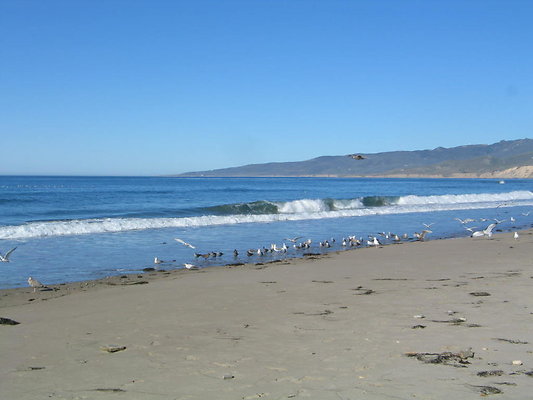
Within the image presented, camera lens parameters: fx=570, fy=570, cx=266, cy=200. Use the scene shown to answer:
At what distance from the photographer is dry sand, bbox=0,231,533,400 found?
4.52m

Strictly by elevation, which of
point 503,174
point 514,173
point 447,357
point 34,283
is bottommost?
point 34,283

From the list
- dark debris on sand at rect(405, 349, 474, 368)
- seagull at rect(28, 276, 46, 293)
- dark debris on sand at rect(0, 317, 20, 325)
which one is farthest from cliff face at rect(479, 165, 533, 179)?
dark debris on sand at rect(0, 317, 20, 325)

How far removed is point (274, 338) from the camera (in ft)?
19.7

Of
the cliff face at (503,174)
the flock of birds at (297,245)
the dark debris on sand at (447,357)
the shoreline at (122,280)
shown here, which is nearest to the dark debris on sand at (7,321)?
the shoreline at (122,280)

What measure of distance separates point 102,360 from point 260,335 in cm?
169

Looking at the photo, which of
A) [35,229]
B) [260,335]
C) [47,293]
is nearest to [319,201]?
[35,229]

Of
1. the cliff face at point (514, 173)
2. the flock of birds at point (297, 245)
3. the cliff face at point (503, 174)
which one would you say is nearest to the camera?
the flock of birds at point (297, 245)

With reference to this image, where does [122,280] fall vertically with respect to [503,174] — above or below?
below

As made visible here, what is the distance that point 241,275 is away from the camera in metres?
11.4

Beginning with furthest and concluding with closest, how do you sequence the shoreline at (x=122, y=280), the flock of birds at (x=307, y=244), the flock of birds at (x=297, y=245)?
the flock of birds at (x=307, y=244)
the flock of birds at (x=297, y=245)
the shoreline at (x=122, y=280)

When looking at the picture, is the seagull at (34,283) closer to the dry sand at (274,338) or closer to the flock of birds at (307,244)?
the dry sand at (274,338)

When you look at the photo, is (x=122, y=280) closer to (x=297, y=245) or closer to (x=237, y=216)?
(x=297, y=245)

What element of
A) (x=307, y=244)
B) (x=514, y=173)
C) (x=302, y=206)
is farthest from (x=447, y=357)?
(x=514, y=173)

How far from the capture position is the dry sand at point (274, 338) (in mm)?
4523
